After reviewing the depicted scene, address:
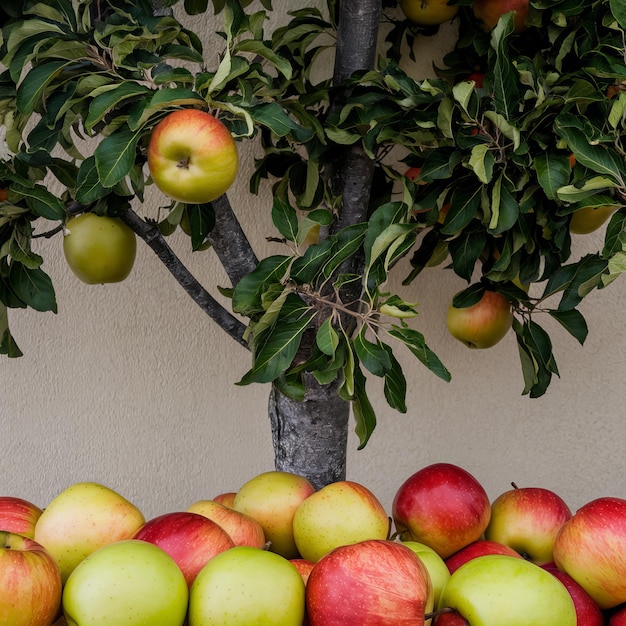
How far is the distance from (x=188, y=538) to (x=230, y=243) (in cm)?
44

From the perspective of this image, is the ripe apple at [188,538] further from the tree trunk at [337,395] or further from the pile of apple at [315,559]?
the tree trunk at [337,395]

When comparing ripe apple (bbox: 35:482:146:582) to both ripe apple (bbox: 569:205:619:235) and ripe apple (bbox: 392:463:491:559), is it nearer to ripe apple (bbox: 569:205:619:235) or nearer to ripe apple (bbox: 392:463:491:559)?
ripe apple (bbox: 392:463:491:559)

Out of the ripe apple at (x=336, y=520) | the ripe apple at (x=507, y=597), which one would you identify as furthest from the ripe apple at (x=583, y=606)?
the ripe apple at (x=336, y=520)

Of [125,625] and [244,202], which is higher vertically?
[244,202]

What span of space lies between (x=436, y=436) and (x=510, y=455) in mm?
193

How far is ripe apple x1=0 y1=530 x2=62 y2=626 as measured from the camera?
23.1 inches

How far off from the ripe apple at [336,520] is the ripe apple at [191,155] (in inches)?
15.2

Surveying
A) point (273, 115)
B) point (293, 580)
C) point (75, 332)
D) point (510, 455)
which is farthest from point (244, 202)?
point (293, 580)

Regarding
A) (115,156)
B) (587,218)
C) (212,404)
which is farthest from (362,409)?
(212,404)

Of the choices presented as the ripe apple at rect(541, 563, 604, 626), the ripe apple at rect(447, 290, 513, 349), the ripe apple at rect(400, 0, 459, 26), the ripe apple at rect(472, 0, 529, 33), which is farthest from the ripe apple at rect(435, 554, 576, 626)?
the ripe apple at rect(400, 0, 459, 26)

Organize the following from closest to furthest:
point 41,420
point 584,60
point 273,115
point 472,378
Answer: point 273,115 → point 584,60 → point 41,420 → point 472,378

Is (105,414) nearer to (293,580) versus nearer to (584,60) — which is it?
(293,580)

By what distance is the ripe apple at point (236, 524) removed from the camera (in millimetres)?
818

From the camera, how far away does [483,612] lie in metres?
0.67
